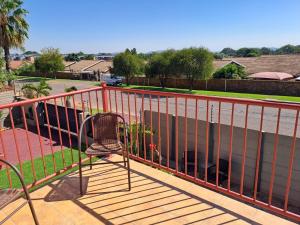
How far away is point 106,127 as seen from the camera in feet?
9.66

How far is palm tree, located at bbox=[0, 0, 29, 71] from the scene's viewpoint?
16656 millimetres

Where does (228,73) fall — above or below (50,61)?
below

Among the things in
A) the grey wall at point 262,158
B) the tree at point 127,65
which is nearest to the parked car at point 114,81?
the tree at point 127,65

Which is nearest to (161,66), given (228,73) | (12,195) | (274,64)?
(228,73)

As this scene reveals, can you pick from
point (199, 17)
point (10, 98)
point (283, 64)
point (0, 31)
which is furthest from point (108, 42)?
point (10, 98)

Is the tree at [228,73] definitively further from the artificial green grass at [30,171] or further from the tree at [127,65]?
the artificial green grass at [30,171]

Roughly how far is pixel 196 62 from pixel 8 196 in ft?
73.9

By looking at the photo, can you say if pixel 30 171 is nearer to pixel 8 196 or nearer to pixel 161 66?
pixel 8 196

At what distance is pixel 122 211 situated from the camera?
2314mm

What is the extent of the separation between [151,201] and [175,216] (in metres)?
0.33

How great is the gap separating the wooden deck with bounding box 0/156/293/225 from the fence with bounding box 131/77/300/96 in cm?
2064

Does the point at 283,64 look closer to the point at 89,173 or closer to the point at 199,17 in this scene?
the point at 199,17

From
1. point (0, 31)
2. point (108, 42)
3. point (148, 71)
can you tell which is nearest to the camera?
point (0, 31)

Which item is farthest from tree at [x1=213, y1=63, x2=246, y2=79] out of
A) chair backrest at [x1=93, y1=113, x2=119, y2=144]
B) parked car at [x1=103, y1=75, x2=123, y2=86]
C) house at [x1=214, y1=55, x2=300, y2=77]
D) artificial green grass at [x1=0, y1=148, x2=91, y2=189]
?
chair backrest at [x1=93, y1=113, x2=119, y2=144]
